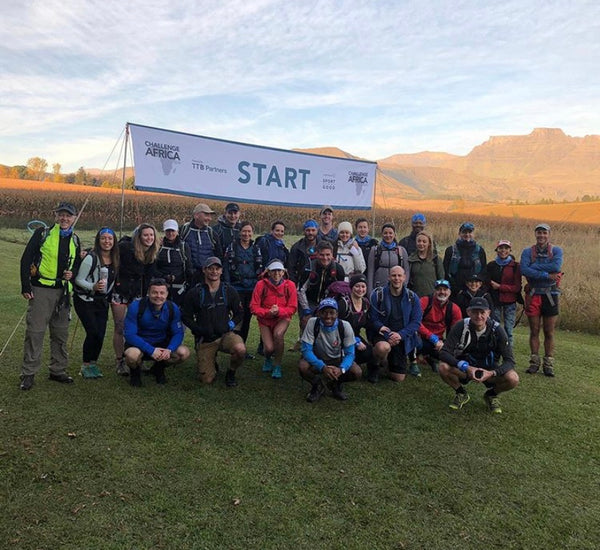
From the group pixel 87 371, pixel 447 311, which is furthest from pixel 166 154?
pixel 447 311

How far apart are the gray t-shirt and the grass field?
1.70ft

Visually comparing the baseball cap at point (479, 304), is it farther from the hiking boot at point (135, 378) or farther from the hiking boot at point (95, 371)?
the hiking boot at point (95, 371)

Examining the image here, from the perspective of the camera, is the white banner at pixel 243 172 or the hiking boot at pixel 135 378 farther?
the white banner at pixel 243 172

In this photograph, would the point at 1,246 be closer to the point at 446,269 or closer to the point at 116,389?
the point at 116,389

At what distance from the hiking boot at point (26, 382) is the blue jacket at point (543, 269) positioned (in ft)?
21.2

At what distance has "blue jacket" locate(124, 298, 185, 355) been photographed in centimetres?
525

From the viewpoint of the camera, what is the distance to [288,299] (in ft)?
19.6

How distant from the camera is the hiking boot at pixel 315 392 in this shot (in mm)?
5182

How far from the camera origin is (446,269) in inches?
274

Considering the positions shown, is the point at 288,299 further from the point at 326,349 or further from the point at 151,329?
the point at 151,329

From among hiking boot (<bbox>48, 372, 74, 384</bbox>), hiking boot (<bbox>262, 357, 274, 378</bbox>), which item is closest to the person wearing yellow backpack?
hiking boot (<bbox>48, 372, 74, 384</bbox>)

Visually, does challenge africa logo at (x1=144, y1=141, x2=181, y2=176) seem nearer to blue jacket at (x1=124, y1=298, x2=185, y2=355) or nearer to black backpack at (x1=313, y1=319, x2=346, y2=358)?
blue jacket at (x1=124, y1=298, x2=185, y2=355)

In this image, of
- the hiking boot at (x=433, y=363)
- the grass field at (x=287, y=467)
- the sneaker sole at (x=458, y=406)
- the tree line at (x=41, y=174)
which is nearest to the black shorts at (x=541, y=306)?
the grass field at (x=287, y=467)

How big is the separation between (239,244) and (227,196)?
1.81 meters
